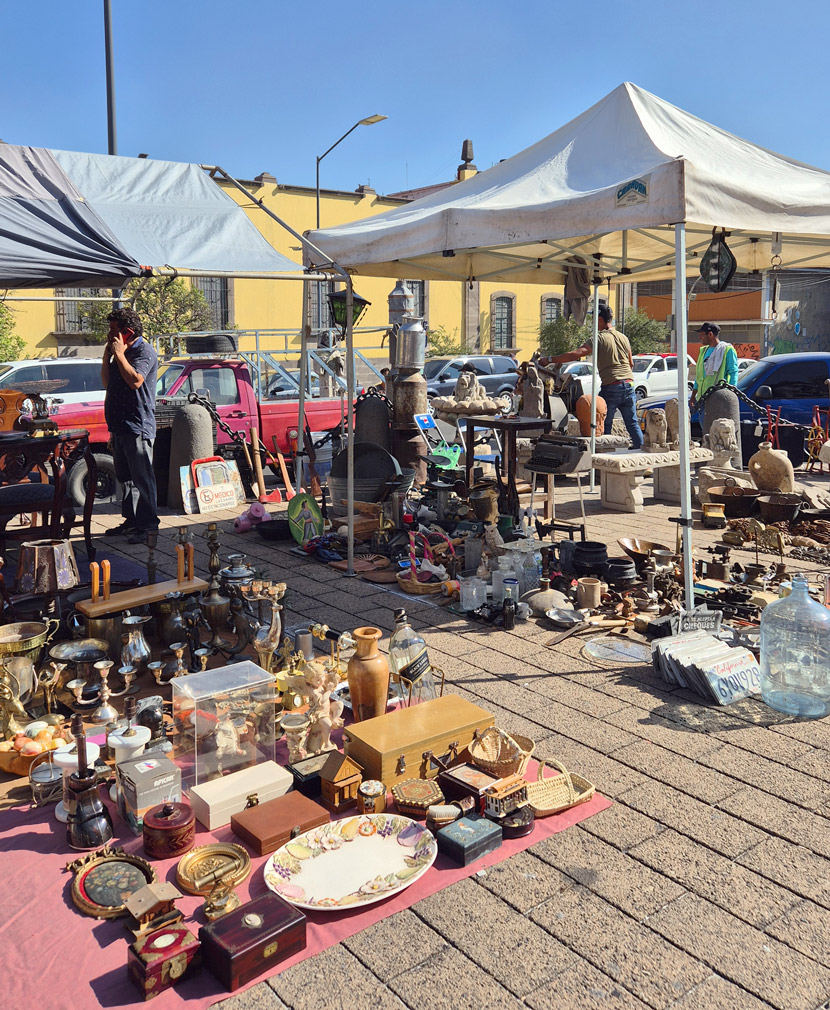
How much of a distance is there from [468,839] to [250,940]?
35.3 inches

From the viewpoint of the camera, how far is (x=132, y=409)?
739cm

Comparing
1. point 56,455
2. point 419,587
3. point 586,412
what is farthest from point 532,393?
point 56,455

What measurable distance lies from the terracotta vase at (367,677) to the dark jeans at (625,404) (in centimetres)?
670

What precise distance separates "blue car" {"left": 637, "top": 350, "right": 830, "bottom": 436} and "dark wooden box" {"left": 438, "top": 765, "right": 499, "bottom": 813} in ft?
31.1

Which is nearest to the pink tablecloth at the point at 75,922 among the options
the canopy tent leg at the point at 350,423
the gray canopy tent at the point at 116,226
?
the gray canopy tent at the point at 116,226

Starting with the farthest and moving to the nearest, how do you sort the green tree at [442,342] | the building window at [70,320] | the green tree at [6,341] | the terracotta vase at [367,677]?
the green tree at [442,342], the building window at [70,320], the green tree at [6,341], the terracotta vase at [367,677]

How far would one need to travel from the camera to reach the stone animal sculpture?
9562 mm

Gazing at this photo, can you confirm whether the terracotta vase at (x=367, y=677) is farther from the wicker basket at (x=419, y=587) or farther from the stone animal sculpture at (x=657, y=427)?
the stone animal sculpture at (x=657, y=427)

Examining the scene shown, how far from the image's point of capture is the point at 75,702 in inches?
168

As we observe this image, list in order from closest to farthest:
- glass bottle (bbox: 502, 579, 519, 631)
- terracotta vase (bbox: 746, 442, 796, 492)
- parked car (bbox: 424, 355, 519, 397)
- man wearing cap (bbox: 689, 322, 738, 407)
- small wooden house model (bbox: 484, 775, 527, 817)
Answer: small wooden house model (bbox: 484, 775, 527, 817) → glass bottle (bbox: 502, 579, 519, 631) → terracotta vase (bbox: 746, 442, 796, 492) → man wearing cap (bbox: 689, 322, 738, 407) → parked car (bbox: 424, 355, 519, 397)

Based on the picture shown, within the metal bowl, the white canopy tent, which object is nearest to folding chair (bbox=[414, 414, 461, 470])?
the white canopy tent

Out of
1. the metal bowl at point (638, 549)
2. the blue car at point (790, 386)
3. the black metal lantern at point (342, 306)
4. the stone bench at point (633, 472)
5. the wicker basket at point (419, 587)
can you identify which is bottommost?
the wicker basket at point (419, 587)

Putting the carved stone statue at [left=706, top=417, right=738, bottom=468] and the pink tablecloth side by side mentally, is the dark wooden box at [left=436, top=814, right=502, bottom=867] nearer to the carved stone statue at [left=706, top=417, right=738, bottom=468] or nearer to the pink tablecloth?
the pink tablecloth

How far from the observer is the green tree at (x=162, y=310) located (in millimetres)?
23897
